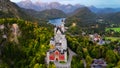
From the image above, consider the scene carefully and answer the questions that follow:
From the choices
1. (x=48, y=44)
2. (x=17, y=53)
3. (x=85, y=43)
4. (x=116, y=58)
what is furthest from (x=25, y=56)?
(x=116, y=58)

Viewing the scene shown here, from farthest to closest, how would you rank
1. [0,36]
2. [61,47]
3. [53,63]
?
[0,36] < [61,47] < [53,63]

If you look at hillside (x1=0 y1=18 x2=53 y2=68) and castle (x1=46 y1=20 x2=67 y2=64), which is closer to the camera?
castle (x1=46 y1=20 x2=67 y2=64)

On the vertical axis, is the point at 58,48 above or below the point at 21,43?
above

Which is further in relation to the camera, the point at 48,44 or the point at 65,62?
the point at 48,44

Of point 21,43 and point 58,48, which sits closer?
point 58,48

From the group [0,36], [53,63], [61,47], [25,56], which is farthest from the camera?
[0,36]

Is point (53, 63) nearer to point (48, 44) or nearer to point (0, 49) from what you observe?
point (48, 44)

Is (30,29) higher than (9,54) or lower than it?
higher
